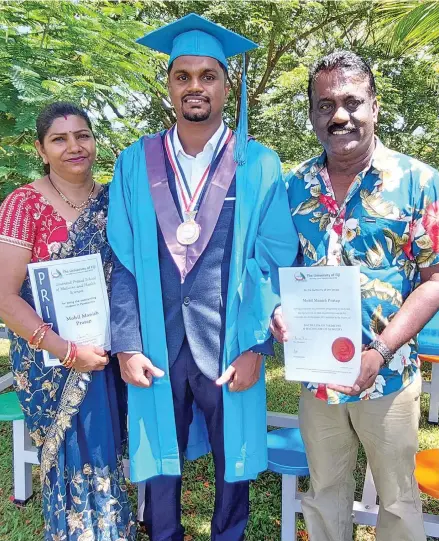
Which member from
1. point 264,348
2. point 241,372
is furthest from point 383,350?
point 241,372

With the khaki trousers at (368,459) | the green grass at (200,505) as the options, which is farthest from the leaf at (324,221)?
the green grass at (200,505)

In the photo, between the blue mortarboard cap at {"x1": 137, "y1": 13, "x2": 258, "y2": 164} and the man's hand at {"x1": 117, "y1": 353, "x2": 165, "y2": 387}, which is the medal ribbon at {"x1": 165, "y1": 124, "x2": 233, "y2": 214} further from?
the man's hand at {"x1": 117, "y1": 353, "x2": 165, "y2": 387}

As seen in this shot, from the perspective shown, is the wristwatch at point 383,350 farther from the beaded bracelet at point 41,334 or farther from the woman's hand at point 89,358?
the beaded bracelet at point 41,334

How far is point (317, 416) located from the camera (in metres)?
2.16

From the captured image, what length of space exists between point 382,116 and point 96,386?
887 cm

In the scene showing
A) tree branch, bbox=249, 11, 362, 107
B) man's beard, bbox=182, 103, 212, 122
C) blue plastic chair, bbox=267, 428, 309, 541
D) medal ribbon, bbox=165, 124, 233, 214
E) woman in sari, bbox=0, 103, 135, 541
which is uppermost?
tree branch, bbox=249, 11, 362, 107

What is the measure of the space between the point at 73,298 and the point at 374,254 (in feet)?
4.17

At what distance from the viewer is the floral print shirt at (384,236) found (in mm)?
1920

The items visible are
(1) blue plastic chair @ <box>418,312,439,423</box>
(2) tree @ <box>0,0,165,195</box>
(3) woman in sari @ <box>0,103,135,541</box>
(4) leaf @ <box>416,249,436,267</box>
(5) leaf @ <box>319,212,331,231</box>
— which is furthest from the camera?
(1) blue plastic chair @ <box>418,312,439,423</box>

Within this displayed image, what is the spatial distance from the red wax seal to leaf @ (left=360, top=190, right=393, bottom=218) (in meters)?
0.49

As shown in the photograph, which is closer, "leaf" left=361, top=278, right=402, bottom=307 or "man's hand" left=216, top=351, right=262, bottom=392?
"leaf" left=361, top=278, right=402, bottom=307

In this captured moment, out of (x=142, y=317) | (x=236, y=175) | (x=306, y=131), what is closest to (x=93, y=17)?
(x=236, y=175)

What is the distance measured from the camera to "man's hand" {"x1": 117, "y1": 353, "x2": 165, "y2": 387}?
212 centimetres

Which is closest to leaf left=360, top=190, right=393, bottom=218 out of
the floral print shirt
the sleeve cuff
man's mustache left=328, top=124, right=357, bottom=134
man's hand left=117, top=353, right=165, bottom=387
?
the floral print shirt
